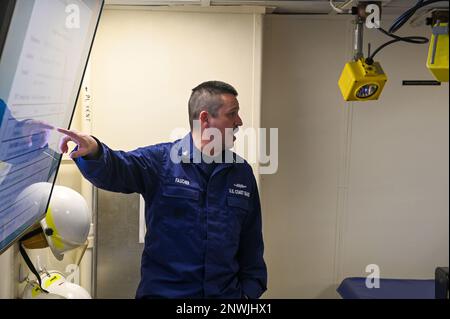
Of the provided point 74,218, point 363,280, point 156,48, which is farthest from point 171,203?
point 363,280

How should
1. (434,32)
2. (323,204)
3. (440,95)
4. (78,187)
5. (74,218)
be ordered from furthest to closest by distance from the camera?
(323,204)
(440,95)
(78,187)
(74,218)
(434,32)

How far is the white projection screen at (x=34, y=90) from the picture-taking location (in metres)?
0.62

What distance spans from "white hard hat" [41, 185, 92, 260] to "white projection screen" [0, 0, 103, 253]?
10 cm

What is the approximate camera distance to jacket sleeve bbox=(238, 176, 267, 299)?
129 centimetres

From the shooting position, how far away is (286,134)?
2135mm

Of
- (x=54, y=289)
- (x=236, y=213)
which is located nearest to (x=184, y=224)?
(x=236, y=213)

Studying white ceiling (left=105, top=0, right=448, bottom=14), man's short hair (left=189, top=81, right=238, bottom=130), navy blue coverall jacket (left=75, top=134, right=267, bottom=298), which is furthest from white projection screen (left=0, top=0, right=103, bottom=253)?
white ceiling (left=105, top=0, right=448, bottom=14)

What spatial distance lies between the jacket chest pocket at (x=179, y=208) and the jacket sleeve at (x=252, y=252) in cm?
17

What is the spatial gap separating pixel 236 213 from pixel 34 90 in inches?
25.7

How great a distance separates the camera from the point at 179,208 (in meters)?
1.21

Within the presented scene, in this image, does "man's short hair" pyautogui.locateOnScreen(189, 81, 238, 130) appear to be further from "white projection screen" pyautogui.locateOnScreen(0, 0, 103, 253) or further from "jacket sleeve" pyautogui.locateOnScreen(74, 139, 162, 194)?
"white projection screen" pyautogui.locateOnScreen(0, 0, 103, 253)

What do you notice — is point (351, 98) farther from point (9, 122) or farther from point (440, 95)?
point (440, 95)

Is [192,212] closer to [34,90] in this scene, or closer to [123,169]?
[123,169]

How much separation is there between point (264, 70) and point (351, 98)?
36.8 inches
